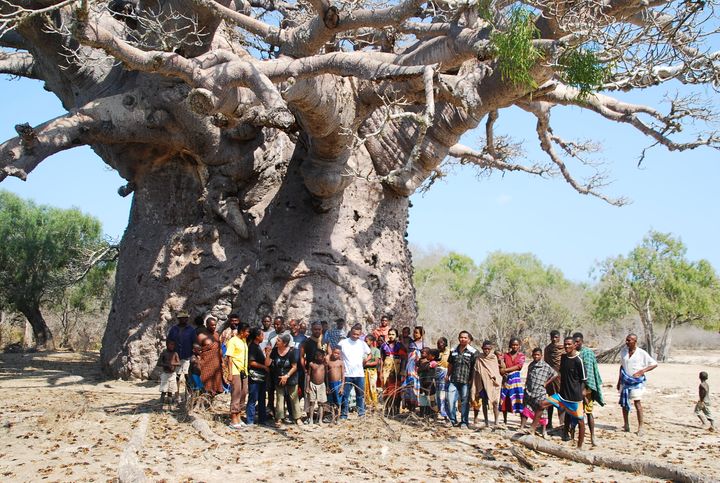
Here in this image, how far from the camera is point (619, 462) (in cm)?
538

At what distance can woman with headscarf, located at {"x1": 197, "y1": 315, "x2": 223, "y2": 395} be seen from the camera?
6600 mm

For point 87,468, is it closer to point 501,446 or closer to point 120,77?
point 501,446

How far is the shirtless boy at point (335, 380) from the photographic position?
684 centimetres

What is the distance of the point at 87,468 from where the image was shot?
4871 millimetres


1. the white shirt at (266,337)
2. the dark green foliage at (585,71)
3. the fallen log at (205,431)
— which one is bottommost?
the fallen log at (205,431)

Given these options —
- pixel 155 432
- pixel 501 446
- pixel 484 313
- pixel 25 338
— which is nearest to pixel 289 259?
pixel 155 432

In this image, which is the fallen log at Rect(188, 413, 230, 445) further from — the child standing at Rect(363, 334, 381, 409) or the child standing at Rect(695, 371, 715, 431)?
the child standing at Rect(695, 371, 715, 431)

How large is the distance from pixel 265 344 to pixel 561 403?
9.60 feet

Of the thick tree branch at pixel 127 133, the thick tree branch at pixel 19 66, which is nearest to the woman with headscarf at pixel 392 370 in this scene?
the thick tree branch at pixel 127 133

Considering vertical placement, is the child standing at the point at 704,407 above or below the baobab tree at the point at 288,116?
below

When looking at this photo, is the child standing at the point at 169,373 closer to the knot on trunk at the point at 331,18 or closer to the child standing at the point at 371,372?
the child standing at the point at 371,372

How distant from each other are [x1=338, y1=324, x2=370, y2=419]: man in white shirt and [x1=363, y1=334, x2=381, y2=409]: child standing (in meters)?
0.23

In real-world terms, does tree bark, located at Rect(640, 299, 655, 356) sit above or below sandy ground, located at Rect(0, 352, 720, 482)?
above

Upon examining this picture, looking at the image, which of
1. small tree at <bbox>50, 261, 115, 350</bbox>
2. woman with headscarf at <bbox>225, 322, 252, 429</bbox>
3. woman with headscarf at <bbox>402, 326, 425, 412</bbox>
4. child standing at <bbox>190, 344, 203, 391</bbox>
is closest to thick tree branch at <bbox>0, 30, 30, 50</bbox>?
child standing at <bbox>190, 344, 203, 391</bbox>
